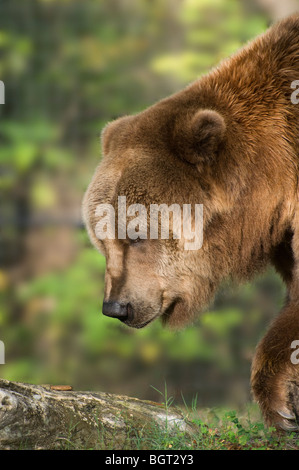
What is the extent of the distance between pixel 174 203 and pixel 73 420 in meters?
1.23

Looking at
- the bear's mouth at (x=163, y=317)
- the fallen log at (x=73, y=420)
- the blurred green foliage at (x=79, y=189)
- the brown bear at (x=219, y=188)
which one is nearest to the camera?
the fallen log at (x=73, y=420)

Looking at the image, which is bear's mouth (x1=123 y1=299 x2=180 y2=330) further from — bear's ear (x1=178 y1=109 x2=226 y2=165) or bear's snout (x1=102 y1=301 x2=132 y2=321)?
bear's ear (x1=178 y1=109 x2=226 y2=165)

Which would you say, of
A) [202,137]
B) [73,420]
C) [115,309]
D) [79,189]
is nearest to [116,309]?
[115,309]

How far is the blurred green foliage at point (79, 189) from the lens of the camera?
6965 millimetres

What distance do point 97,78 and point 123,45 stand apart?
62 cm

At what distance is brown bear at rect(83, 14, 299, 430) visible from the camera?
3.29 m

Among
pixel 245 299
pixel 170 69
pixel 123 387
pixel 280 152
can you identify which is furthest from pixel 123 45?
pixel 280 152

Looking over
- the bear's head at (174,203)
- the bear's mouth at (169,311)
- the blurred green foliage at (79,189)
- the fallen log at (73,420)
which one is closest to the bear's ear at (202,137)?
the bear's head at (174,203)

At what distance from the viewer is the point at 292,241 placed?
338 cm

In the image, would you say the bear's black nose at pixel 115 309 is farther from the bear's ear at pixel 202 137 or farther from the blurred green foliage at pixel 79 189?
the blurred green foliage at pixel 79 189

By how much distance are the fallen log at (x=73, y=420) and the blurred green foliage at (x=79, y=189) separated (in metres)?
3.18

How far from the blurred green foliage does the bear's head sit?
3288mm
